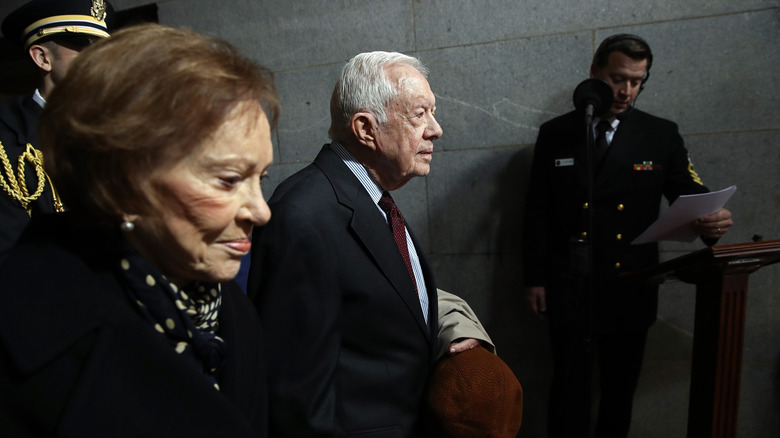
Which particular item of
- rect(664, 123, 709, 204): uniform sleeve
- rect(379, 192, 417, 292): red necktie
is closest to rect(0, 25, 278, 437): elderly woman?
rect(379, 192, 417, 292): red necktie

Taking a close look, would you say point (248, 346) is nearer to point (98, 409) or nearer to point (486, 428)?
point (98, 409)

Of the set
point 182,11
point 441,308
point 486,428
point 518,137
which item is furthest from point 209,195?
point 182,11

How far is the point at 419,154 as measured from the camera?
1.53 m

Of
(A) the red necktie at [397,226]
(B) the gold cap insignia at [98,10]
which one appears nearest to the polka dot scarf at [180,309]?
(A) the red necktie at [397,226]

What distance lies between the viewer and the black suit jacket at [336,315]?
1.16 m

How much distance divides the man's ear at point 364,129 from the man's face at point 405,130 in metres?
0.02

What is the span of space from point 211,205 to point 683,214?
1861 millimetres

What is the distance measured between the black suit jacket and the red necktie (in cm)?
5

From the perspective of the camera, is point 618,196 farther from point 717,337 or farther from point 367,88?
point 367,88

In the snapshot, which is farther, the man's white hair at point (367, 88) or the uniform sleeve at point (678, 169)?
the uniform sleeve at point (678, 169)

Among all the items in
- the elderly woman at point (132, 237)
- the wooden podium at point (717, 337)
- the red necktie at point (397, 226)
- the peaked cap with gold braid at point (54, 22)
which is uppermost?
the peaked cap with gold braid at point (54, 22)

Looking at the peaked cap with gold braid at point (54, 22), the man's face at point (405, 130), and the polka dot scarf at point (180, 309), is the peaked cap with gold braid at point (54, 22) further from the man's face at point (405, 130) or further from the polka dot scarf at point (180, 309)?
the polka dot scarf at point (180, 309)

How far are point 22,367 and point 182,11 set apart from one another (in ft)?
10.3

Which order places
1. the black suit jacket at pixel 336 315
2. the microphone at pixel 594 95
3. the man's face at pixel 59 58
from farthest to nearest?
the microphone at pixel 594 95, the man's face at pixel 59 58, the black suit jacket at pixel 336 315
